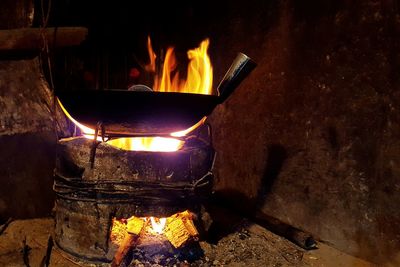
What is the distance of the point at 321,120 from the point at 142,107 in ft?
5.35

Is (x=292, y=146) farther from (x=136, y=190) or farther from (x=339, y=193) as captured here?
(x=136, y=190)

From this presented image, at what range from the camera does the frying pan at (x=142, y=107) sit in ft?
6.55

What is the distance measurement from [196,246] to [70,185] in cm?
99

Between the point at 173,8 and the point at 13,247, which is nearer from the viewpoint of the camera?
the point at 13,247

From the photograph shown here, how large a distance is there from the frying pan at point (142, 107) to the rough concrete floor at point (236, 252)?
916mm

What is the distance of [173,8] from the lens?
14.8 ft

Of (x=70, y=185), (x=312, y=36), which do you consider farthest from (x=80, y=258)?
(x=312, y=36)

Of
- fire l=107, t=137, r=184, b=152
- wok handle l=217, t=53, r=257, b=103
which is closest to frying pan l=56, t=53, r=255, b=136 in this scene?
wok handle l=217, t=53, r=257, b=103

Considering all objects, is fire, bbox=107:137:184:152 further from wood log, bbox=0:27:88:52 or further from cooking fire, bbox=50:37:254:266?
wood log, bbox=0:27:88:52

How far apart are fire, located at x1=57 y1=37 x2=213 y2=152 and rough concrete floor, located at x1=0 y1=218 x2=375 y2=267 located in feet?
2.74

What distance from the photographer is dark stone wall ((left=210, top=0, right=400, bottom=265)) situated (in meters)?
2.47

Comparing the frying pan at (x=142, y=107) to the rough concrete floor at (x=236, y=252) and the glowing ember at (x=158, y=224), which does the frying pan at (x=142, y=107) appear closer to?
the glowing ember at (x=158, y=224)

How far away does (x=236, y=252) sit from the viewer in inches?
101

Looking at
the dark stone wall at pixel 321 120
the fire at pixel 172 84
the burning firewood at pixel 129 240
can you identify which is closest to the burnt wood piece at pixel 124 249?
the burning firewood at pixel 129 240
